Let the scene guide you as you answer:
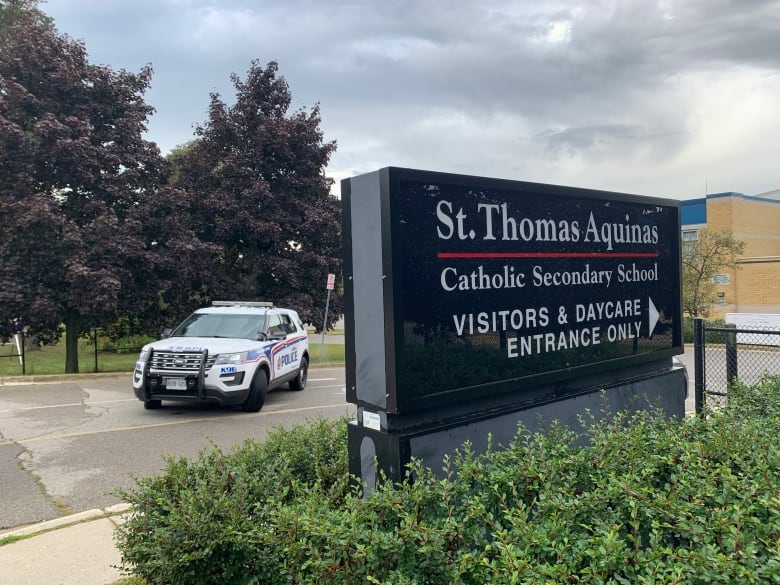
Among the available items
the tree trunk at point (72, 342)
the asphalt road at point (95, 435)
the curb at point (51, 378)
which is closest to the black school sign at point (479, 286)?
the asphalt road at point (95, 435)

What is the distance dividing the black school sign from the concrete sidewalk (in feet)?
7.04

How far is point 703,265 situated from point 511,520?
3009 cm

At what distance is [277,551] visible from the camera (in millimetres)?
2805

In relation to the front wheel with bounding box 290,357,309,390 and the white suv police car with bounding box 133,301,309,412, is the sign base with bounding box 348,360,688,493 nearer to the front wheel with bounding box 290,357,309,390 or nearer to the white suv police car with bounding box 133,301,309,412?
the white suv police car with bounding box 133,301,309,412

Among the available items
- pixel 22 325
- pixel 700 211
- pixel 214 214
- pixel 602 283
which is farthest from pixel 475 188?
pixel 700 211

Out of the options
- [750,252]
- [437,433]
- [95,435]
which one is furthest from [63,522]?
[750,252]

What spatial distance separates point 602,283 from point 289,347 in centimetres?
833

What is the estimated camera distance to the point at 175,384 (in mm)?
9656

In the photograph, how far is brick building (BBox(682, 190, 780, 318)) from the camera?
122ft

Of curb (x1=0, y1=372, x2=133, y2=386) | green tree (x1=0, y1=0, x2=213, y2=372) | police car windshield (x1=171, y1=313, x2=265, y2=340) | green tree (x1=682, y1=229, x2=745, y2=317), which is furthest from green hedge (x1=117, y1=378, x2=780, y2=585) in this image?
green tree (x1=682, y1=229, x2=745, y2=317)

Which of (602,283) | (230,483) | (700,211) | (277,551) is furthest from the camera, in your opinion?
(700,211)

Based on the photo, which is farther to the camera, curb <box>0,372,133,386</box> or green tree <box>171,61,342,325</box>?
green tree <box>171,61,342,325</box>

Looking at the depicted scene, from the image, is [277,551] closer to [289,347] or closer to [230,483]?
[230,483]

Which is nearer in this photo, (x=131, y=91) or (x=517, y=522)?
(x=517, y=522)
